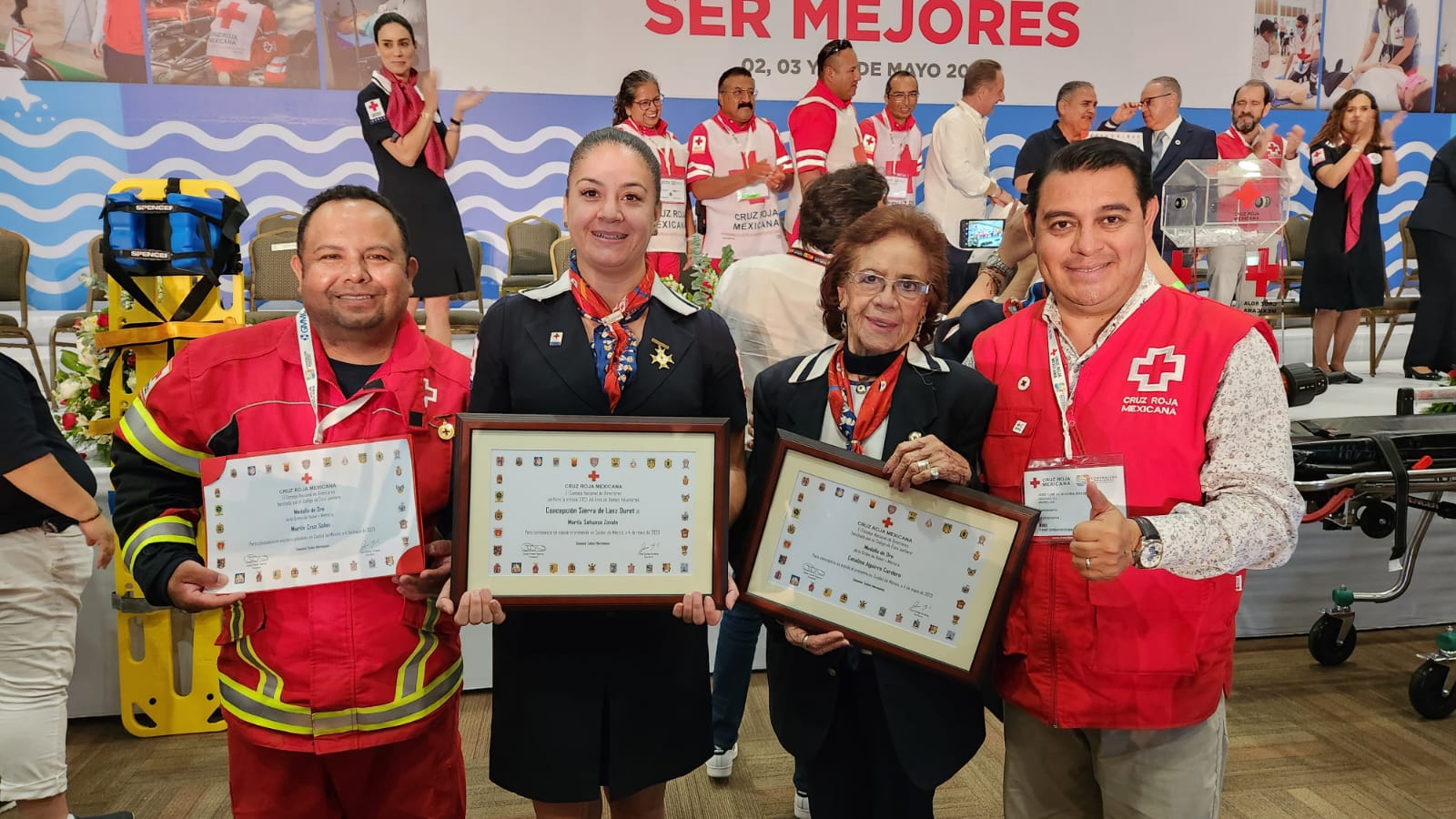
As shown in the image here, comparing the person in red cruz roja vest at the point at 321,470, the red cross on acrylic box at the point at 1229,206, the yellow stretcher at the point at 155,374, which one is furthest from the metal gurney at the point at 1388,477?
the yellow stretcher at the point at 155,374

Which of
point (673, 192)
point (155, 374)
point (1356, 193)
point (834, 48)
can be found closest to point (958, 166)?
point (834, 48)

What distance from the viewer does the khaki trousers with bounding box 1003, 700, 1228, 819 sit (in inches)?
66.2

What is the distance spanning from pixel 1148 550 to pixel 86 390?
3.61 metres

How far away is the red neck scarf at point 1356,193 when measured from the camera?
651cm

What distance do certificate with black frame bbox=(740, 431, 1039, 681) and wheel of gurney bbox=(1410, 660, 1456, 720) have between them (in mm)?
Result: 2747

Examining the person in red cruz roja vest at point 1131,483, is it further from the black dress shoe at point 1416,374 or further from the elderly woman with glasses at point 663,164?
the black dress shoe at point 1416,374

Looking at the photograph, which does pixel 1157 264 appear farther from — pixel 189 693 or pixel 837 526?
pixel 189 693

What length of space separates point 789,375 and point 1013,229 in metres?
1.42

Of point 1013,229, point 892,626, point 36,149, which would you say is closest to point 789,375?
point 892,626

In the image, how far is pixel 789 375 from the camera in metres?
1.86

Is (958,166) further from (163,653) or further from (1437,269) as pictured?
(163,653)

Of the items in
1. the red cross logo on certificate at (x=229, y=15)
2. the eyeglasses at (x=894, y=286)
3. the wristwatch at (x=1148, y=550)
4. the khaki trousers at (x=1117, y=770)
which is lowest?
the khaki trousers at (x=1117, y=770)

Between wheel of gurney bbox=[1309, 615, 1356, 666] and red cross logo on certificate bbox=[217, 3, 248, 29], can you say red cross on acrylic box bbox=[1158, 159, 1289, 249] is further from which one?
red cross logo on certificate bbox=[217, 3, 248, 29]

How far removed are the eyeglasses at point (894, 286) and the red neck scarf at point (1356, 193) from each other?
6090mm
